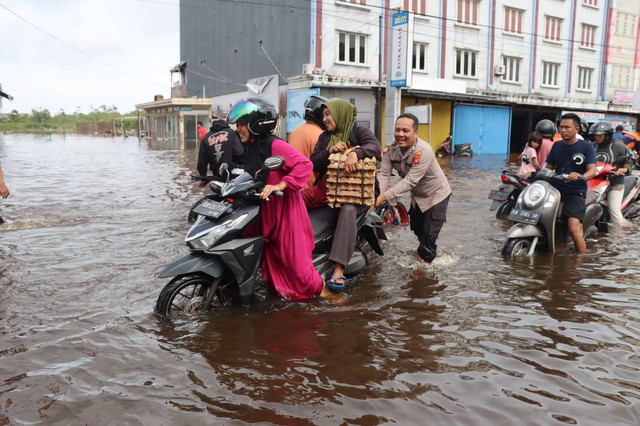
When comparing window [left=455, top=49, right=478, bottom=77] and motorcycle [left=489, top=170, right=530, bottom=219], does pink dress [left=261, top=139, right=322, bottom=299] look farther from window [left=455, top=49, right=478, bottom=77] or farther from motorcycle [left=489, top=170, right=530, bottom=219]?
window [left=455, top=49, right=478, bottom=77]

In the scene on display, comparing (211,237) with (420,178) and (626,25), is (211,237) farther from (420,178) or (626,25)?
(626,25)

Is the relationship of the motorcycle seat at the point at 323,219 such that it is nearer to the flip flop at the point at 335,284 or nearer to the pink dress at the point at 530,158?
the flip flop at the point at 335,284

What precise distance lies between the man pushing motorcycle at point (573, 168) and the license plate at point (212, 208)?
396 cm

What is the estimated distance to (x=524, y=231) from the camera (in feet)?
19.3

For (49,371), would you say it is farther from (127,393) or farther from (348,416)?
(348,416)

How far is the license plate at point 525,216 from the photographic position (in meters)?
5.83

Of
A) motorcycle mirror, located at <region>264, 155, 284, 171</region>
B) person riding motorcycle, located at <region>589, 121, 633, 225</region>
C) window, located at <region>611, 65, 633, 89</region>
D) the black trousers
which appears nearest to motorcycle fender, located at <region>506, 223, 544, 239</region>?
the black trousers

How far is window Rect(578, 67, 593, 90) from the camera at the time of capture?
33.2m

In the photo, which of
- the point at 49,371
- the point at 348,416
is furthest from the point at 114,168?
the point at 348,416

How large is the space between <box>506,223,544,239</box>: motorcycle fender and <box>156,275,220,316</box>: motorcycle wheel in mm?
3425

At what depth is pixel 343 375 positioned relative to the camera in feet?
10.3

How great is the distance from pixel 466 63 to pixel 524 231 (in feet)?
80.2

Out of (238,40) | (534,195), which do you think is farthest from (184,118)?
(534,195)

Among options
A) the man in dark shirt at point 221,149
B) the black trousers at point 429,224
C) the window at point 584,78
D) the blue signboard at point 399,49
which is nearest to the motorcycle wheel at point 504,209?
the black trousers at point 429,224
